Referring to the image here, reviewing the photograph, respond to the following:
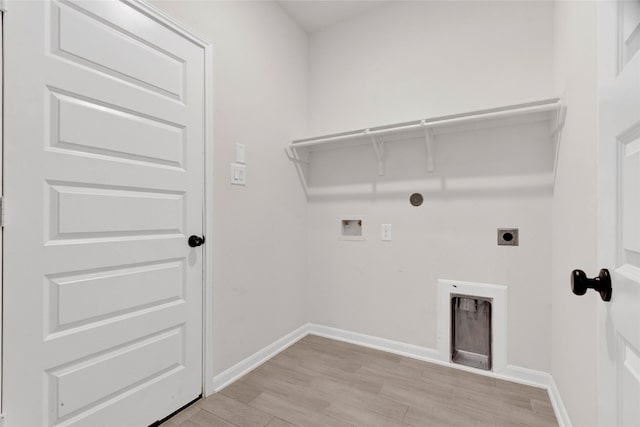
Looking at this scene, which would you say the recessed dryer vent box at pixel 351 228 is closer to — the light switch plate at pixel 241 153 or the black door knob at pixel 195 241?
the light switch plate at pixel 241 153

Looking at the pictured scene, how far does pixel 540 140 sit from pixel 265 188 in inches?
70.2

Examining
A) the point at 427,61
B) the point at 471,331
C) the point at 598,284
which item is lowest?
the point at 471,331

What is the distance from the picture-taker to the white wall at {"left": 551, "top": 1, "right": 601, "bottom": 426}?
1083mm

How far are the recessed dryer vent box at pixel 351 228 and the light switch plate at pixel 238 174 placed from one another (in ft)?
2.94

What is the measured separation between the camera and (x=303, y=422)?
1.49 meters

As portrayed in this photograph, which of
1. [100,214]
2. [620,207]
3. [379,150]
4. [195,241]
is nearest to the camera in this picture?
[620,207]

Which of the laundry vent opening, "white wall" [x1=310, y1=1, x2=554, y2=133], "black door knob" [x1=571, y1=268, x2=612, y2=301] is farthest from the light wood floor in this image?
"white wall" [x1=310, y1=1, x2=554, y2=133]

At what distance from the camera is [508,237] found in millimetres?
1881

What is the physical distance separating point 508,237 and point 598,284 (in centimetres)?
139

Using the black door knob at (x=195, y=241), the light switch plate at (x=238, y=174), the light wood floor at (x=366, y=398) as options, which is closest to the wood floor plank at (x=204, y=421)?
the light wood floor at (x=366, y=398)

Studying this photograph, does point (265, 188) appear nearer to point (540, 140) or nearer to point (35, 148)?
point (35, 148)

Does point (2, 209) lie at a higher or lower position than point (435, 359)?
higher

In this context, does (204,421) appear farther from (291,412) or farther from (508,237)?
(508,237)

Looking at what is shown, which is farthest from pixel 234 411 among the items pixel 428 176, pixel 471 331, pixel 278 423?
pixel 428 176
